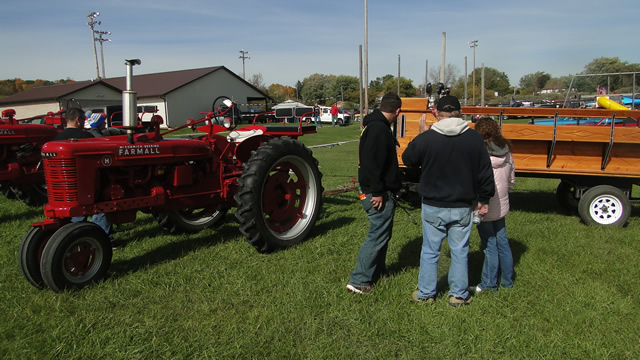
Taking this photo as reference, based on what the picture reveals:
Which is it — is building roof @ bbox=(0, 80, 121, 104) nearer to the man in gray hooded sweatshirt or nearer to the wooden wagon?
the wooden wagon

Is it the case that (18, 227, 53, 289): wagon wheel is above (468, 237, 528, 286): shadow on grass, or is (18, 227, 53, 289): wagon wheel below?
above

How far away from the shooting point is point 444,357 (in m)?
2.91

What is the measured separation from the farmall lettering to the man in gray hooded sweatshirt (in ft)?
8.30

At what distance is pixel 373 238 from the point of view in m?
3.78

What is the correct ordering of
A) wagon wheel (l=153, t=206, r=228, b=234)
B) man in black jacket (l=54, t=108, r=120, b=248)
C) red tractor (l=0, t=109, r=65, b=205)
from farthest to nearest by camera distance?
1. red tractor (l=0, t=109, r=65, b=205)
2. wagon wheel (l=153, t=206, r=228, b=234)
3. man in black jacket (l=54, t=108, r=120, b=248)

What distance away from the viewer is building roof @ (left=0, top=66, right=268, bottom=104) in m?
34.4

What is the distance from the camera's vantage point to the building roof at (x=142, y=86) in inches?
1356

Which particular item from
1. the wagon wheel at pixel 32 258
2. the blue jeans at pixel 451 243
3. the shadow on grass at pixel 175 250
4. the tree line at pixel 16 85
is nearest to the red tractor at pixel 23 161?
the shadow on grass at pixel 175 250

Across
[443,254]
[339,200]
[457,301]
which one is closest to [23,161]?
[339,200]

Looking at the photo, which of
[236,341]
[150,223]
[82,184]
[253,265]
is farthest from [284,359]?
[150,223]

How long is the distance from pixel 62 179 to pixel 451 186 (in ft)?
11.0

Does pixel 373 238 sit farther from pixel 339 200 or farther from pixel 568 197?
pixel 568 197

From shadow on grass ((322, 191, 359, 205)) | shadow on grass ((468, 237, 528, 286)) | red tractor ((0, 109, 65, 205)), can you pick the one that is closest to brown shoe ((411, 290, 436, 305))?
shadow on grass ((468, 237, 528, 286))

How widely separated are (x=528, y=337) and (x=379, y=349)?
110 cm
